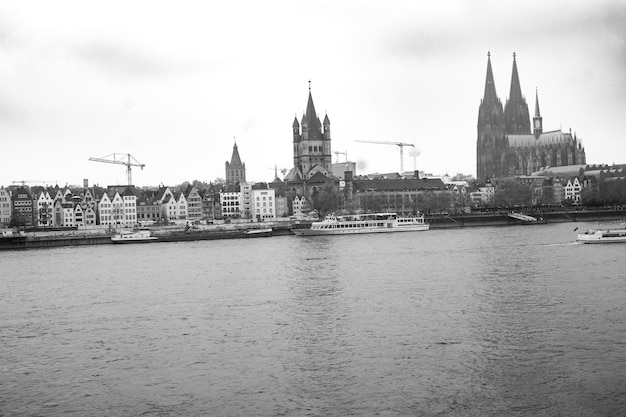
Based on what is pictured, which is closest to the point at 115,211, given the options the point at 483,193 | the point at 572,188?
the point at 483,193

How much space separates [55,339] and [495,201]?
95.9m

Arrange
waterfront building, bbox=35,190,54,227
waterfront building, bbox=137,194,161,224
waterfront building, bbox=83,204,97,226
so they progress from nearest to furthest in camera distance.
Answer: waterfront building, bbox=83,204,97,226, waterfront building, bbox=35,190,54,227, waterfront building, bbox=137,194,161,224

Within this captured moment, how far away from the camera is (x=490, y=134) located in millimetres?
149125

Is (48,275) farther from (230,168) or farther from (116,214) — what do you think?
(230,168)

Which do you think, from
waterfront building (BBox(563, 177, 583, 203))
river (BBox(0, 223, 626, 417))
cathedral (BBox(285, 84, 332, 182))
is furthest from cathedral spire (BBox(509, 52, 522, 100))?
river (BBox(0, 223, 626, 417))

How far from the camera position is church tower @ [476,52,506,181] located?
481 feet

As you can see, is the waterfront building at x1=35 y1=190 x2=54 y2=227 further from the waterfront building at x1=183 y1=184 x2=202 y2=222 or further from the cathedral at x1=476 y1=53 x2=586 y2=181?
the cathedral at x1=476 y1=53 x2=586 y2=181

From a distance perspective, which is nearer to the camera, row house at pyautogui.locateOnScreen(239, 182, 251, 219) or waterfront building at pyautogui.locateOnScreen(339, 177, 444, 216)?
row house at pyautogui.locateOnScreen(239, 182, 251, 219)

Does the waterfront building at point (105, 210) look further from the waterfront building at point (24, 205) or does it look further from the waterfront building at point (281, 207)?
the waterfront building at point (281, 207)

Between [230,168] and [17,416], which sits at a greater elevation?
[230,168]

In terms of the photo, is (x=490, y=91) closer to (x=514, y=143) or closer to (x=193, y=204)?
(x=514, y=143)

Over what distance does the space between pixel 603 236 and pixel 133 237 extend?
36.6m

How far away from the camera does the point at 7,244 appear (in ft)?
221

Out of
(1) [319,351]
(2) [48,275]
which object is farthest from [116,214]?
(1) [319,351]
